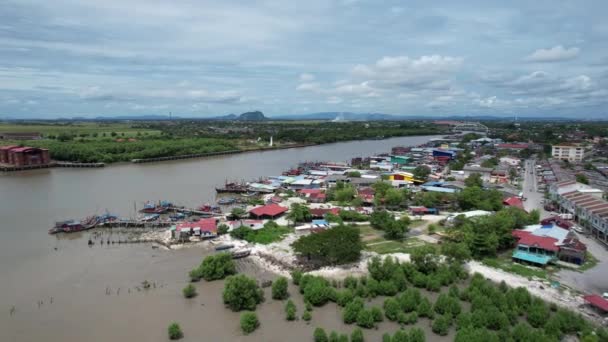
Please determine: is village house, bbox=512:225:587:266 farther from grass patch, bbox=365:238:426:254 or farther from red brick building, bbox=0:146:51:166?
red brick building, bbox=0:146:51:166

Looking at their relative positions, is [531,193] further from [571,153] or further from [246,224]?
[571,153]

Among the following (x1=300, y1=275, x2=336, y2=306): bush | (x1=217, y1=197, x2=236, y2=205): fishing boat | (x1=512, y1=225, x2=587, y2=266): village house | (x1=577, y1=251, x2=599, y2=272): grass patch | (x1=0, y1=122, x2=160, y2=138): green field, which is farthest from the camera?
(x1=0, y1=122, x2=160, y2=138): green field

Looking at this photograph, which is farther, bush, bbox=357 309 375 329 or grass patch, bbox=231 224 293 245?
grass patch, bbox=231 224 293 245

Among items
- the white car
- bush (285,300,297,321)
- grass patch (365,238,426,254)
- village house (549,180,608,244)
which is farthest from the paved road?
bush (285,300,297,321)

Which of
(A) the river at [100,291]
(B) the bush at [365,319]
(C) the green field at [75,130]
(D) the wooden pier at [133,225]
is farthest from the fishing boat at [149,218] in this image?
(C) the green field at [75,130]

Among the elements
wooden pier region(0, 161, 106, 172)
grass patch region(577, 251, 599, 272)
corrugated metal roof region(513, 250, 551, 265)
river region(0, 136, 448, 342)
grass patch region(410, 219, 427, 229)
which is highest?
wooden pier region(0, 161, 106, 172)

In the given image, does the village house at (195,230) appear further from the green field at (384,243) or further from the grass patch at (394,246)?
the grass patch at (394,246)

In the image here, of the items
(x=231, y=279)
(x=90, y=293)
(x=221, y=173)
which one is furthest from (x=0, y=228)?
(x=221, y=173)
